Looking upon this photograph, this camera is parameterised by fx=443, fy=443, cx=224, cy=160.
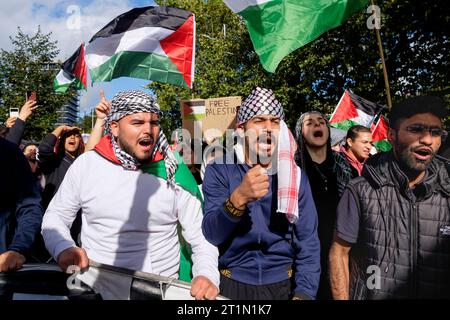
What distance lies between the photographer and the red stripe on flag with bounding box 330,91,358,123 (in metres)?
8.38

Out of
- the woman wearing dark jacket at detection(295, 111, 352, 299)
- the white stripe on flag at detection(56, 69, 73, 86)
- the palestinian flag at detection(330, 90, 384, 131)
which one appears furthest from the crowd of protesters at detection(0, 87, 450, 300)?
the palestinian flag at detection(330, 90, 384, 131)

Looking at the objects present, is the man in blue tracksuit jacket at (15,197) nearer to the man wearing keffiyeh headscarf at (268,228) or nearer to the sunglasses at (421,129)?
the man wearing keffiyeh headscarf at (268,228)

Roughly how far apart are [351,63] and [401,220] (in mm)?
13156

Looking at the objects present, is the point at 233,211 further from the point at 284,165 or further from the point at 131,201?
the point at 131,201

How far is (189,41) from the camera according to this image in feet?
17.9

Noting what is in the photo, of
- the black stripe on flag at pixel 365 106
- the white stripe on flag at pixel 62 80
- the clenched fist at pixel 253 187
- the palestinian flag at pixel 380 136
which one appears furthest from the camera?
the black stripe on flag at pixel 365 106

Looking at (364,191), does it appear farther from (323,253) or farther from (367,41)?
(367,41)

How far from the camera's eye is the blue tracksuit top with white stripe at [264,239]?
230 cm

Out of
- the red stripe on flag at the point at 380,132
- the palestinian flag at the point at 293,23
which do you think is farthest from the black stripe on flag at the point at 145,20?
the red stripe on flag at the point at 380,132

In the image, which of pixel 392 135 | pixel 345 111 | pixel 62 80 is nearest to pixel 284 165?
pixel 392 135

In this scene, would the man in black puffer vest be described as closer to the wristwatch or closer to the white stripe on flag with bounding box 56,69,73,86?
the wristwatch

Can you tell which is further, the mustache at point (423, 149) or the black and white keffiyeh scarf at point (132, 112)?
the black and white keffiyeh scarf at point (132, 112)

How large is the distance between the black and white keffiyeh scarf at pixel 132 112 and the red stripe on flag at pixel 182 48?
2.63m

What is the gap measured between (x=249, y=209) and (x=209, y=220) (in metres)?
0.23
